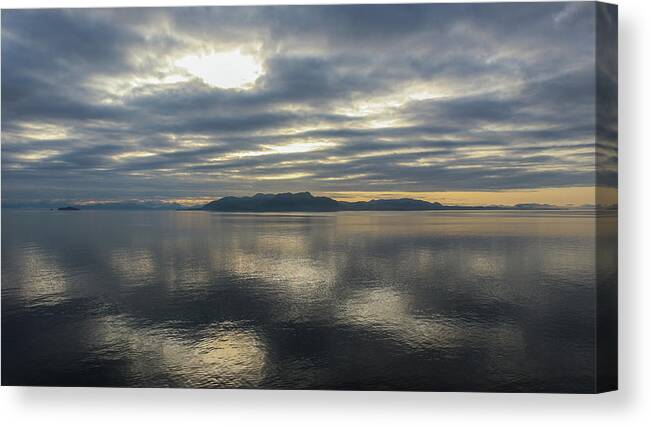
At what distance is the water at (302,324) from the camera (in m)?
6.21

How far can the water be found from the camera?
621cm

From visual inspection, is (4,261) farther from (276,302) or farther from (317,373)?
(317,373)

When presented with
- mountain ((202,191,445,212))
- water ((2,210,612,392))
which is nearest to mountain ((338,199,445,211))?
mountain ((202,191,445,212))

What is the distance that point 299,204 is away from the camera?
7.91m

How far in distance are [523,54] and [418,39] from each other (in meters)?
1.81

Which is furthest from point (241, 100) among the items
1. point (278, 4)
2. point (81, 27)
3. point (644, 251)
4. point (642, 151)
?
point (644, 251)

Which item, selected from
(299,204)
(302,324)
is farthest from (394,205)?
(302,324)

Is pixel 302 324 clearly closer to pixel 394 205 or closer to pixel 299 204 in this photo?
pixel 299 204

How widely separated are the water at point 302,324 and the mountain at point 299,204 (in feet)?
1.25

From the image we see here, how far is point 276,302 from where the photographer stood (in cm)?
758

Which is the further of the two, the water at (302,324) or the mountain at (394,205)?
the mountain at (394,205)

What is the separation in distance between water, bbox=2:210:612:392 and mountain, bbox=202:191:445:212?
382 millimetres

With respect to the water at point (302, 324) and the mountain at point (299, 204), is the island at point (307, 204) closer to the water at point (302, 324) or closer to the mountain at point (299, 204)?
the mountain at point (299, 204)

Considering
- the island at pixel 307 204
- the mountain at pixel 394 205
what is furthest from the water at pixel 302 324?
the mountain at pixel 394 205
